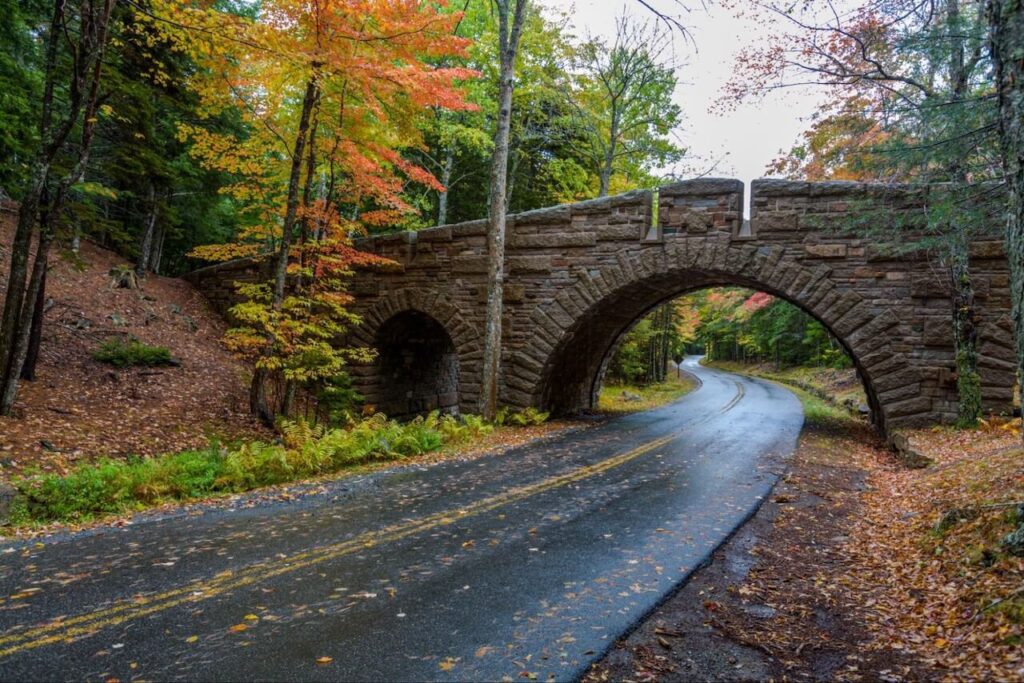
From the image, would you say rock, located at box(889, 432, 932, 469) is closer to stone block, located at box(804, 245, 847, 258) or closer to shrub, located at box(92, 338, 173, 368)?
stone block, located at box(804, 245, 847, 258)

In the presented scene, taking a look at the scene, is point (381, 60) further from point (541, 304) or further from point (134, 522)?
point (134, 522)

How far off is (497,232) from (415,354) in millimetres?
5766

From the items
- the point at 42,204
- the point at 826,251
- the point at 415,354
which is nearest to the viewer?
the point at 42,204

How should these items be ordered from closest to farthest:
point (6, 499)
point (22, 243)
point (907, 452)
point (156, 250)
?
1. point (6, 499)
2. point (22, 243)
3. point (907, 452)
4. point (156, 250)

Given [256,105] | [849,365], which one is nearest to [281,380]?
[256,105]

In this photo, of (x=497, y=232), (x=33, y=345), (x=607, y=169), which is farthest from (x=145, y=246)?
(x=607, y=169)

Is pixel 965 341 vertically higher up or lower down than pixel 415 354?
higher up

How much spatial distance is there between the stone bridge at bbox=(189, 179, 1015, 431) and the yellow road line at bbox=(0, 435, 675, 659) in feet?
24.3

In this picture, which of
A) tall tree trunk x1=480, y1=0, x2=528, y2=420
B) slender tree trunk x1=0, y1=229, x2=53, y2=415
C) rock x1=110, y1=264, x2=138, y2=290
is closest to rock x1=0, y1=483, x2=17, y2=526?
slender tree trunk x1=0, y1=229, x2=53, y2=415

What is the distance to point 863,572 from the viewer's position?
4.54 meters

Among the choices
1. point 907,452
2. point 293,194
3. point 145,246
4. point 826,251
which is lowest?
point 907,452

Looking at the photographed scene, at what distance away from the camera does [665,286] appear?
45.9 ft

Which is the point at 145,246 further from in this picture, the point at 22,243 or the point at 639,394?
the point at 639,394

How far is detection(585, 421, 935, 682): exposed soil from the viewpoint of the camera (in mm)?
3035
